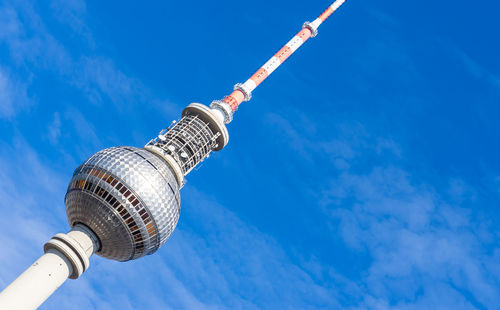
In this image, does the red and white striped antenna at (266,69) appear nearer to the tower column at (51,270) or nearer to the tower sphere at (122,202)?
the tower sphere at (122,202)

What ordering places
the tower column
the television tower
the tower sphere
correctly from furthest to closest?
1. the tower sphere
2. the television tower
3. the tower column

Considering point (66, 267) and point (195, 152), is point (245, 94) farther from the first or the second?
point (66, 267)

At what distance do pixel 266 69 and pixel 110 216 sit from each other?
171 feet

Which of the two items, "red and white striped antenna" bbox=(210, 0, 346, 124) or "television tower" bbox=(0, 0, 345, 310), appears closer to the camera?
"television tower" bbox=(0, 0, 345, 310)

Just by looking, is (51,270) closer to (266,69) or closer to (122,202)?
(122,202)

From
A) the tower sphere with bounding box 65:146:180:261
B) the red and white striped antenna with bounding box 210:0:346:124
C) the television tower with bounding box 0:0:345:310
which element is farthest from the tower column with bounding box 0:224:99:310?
the red and white striped antenna with bounding box 210:0:346:124

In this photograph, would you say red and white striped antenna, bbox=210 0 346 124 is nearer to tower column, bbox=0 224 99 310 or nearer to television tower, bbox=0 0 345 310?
television tower, bbox=0 0 345 310

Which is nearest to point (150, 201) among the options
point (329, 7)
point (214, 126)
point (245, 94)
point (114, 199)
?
point (114, 199)

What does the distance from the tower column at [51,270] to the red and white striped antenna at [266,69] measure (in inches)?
1492

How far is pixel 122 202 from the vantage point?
53938 millimetres

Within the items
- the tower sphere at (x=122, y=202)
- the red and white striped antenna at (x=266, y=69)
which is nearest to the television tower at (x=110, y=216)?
the tower sphere at (x=122, y=202)

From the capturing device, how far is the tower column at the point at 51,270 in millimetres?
45625

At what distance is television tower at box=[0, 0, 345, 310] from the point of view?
48719 mm

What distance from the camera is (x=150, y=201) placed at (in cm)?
5600
